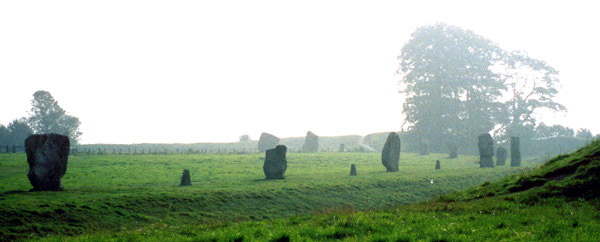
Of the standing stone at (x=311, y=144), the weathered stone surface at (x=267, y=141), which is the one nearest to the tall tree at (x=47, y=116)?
the weathered stone surface at (x=267, y=141)

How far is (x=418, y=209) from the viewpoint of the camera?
1538 centimetres

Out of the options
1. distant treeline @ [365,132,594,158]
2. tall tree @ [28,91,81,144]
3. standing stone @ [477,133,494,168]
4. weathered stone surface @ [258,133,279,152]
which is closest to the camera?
standing stone @ [477,133,494,168]

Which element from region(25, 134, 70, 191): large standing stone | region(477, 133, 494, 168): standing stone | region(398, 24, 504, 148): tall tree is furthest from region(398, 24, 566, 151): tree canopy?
region(25, 134, 70, 191): large standing stone

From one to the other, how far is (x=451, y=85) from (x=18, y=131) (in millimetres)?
69445

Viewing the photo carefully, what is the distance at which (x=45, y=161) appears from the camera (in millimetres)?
22516

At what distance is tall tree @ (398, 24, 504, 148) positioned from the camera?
240ft

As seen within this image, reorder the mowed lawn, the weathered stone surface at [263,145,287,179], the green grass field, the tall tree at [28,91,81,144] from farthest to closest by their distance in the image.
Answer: the tall tree at [28,91,81,144], the weathered stone surface at [263,145,287,179], the mowed lawn, the green grass field

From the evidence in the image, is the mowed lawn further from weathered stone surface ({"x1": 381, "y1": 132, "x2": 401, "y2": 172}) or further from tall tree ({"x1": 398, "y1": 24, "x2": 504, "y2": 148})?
tall tree ({"x1": 398, "y1": 24, "x2": 504, "y2": 148})

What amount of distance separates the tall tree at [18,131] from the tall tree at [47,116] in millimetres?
1662

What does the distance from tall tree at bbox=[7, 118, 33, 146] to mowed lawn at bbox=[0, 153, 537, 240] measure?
39379 millimetres

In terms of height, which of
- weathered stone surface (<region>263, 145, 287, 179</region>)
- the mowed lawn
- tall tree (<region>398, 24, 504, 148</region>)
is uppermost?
tall tree (<region>398, 24, 504, 148</region>)

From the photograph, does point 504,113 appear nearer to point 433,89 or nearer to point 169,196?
point 433,89

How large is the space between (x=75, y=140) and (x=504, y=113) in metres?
73.1

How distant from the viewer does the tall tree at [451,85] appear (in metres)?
73.1
